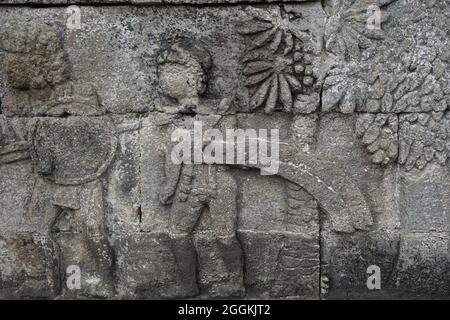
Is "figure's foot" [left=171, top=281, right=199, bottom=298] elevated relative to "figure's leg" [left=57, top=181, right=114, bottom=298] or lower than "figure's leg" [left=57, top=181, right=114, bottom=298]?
lower

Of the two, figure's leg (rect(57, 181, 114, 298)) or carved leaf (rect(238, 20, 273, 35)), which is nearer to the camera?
carved leaf (rect(238, 20, 273, 35))

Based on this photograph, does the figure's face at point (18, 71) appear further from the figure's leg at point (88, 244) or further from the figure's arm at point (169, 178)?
the figure's arm at point (169, 178)

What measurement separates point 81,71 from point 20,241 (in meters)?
1.24

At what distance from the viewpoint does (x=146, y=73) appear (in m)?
3.92

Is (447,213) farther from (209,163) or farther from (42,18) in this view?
(42,18)

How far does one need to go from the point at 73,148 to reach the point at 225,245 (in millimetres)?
1191

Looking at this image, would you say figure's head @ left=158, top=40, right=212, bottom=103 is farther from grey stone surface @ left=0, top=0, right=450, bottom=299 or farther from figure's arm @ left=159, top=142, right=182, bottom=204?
figure's arm @ left=159, top=142, right=182, bottom=204

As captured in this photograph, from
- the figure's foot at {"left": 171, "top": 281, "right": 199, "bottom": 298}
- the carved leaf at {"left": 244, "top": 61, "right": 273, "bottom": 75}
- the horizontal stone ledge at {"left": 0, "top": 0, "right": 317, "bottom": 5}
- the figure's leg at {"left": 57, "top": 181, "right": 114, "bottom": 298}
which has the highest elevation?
the horizontal stone ledge at {"left": 0, "top": 0, "right": 317, "bottom": 5}

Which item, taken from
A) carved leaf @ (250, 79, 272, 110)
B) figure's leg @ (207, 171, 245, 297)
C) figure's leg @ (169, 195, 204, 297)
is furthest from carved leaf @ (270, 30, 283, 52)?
figure's leg @ (169, 195, 204, 297)

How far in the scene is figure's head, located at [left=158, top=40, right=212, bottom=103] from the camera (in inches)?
149

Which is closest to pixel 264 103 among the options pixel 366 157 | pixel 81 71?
pixel 366 157

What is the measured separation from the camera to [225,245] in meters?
4.04

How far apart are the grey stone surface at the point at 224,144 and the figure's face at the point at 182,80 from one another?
13mm

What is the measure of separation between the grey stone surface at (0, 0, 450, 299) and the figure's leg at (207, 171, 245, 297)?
0.01 m
